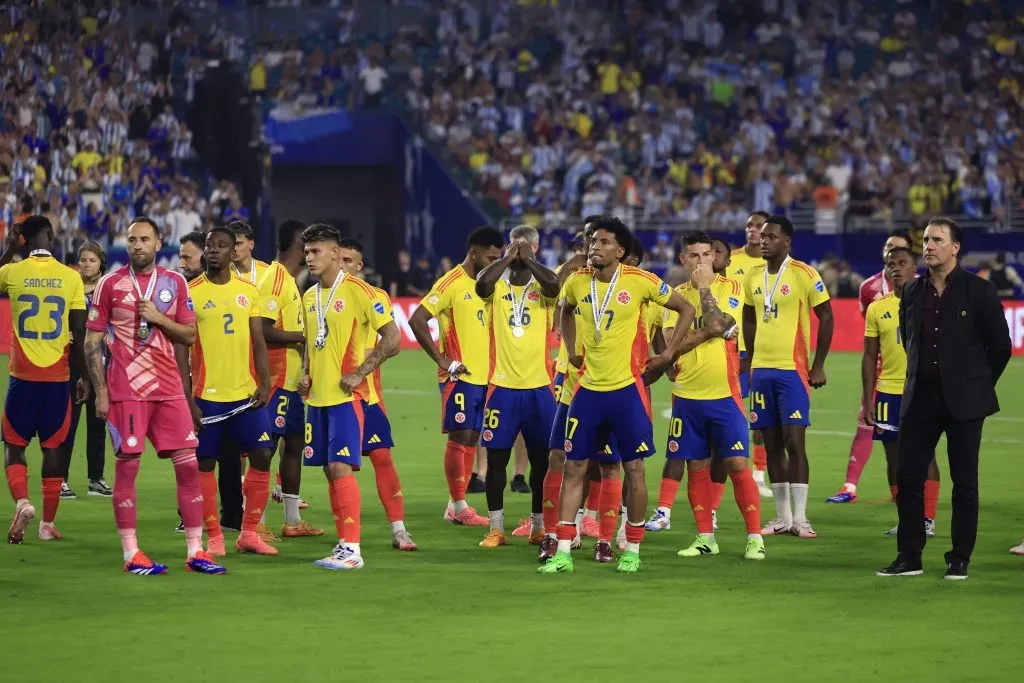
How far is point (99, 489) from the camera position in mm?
14391

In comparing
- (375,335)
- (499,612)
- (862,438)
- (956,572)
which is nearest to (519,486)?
(862,438)

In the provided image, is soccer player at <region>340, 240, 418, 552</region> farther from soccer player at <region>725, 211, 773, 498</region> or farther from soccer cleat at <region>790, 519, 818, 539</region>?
soccer player at <region>725, 211, 773, 498</region>

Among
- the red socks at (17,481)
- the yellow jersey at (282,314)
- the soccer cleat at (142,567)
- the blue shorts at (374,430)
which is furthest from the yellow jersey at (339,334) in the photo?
the red socks at (17,481)

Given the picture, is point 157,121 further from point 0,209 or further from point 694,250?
point 694,250

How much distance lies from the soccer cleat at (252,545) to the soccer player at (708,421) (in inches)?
113

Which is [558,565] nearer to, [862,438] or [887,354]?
[887,354]

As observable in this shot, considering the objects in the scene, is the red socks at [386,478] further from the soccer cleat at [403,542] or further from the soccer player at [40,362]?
the soccer player at [40,362]

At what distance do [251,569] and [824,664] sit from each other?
13.8ft

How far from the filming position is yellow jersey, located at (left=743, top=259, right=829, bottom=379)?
40.4 ft

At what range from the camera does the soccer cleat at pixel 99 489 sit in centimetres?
1431

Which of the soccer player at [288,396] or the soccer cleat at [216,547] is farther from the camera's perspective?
the soccer player at [288,396]

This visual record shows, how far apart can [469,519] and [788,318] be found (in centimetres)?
294

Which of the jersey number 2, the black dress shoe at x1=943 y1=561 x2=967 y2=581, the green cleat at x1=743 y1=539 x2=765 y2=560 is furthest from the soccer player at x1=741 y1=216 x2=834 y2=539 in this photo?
the jersey number 2

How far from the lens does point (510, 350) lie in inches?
457
